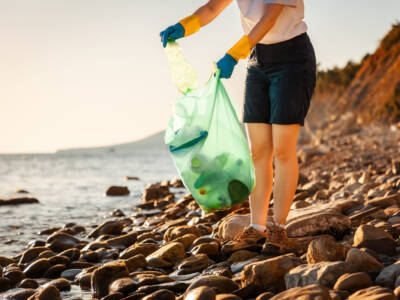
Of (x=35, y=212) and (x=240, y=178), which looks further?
(x=35, y=212)

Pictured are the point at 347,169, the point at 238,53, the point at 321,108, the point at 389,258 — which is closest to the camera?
the point at 389,258

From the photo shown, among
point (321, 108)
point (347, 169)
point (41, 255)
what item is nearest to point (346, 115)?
point (321, 108)

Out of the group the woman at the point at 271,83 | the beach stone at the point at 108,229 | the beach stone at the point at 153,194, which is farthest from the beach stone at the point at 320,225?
the beach stone at the point at 153,194

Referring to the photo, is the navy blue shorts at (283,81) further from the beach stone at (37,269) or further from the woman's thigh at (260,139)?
the beach stone at (37,269)

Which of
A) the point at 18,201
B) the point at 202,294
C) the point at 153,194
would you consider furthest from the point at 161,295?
the point at 18,201

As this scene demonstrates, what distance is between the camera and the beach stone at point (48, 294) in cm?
304

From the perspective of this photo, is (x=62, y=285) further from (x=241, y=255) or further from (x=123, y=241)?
(x=123, y=241)

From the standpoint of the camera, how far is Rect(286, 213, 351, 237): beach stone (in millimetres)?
3664

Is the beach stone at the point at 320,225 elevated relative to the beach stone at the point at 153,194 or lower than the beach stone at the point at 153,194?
lower

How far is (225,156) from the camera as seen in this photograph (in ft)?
9.88

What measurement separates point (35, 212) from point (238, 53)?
21.2ft

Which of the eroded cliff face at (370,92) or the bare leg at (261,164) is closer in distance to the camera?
the bare leg at (261,164)

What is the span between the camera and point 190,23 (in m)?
3.43

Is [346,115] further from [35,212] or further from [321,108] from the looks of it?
[35,212]
